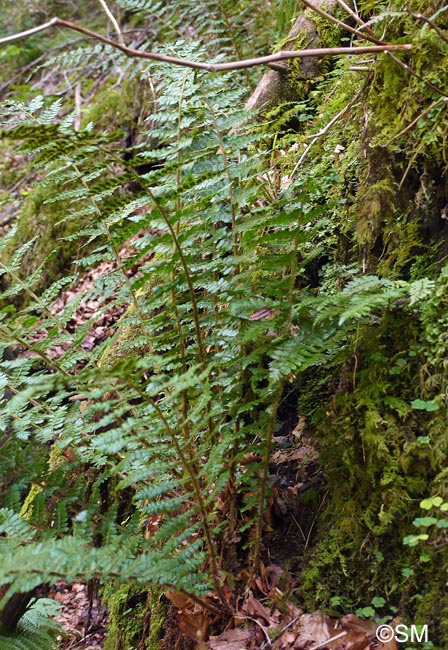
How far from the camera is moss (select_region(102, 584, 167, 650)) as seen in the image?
2.38 m

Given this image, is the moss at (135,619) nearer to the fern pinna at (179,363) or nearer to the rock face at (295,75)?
the fern pinna at (179,363)

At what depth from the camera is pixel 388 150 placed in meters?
2.27

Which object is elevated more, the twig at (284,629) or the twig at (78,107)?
the twig at (78,107)

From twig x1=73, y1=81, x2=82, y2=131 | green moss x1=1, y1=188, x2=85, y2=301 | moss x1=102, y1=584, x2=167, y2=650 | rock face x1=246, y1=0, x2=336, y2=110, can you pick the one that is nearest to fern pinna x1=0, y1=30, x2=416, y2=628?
moss x1=102, y1=584, x2=167, y2=650

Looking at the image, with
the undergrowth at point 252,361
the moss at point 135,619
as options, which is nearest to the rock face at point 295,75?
the undergrowth at point 252,361

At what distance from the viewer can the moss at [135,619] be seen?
7.79 feet

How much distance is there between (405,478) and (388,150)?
123 cm

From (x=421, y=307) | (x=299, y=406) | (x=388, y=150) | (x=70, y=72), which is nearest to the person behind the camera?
(x=421, y=307)

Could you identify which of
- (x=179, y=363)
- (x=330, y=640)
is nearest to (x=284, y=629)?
(x=330, y=640)

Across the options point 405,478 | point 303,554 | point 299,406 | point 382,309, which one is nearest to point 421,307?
point 382,309

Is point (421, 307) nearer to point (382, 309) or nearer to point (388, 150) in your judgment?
point (382, 309)

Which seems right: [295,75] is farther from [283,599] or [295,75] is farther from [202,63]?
[283,599]

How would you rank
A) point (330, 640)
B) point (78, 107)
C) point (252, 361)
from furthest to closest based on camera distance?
point (78, 107)
point (252, 361)
point (330, 640)

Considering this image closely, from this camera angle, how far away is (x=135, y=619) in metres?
2.59
